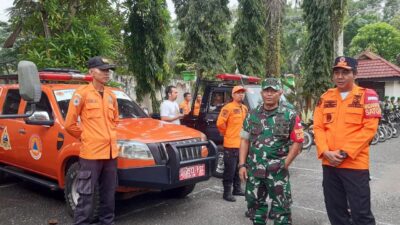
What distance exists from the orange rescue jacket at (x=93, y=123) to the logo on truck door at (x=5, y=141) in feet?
7.85

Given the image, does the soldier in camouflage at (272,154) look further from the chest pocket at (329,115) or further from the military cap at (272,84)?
the chest pocket at (329,115)

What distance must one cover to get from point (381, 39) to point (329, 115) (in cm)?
2847

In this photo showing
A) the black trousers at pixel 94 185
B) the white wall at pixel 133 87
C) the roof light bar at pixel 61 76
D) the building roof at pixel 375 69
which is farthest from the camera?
the building roof at pixel 375 69

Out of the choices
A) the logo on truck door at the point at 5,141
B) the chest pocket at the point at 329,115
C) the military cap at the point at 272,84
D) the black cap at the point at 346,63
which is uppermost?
the black cap at the point at 346,63

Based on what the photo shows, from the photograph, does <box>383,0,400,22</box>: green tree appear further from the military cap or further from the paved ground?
the military cap

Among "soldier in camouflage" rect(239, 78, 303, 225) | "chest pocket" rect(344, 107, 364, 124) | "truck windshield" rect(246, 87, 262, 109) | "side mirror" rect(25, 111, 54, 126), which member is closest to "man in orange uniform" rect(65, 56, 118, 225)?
"side mirror" rect(25, 111, 54, 126)

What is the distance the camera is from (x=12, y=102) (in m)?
6.28

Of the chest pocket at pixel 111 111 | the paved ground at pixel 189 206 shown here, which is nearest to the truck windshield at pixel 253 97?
the paved ground at pixel 189 206

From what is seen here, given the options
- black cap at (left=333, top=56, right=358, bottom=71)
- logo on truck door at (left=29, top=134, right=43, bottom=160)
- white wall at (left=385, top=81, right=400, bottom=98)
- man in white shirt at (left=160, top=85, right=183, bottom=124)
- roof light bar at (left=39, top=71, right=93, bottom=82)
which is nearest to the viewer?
black cap at (left=333, top=56, right=358, bottom=71)

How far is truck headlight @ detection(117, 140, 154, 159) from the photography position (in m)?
4.62

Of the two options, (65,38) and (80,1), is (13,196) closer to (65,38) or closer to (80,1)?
(65,38)

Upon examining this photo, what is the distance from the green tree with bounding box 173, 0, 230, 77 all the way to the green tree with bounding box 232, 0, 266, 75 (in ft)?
2.56

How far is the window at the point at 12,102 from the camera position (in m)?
6.17

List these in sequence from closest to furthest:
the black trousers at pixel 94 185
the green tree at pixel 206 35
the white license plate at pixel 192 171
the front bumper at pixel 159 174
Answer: the black trousers at pixel 94 185 → the front bumper at pixel 159 174 → the white license plate at pixel 192 171 → the green tree at pixel 206 35
